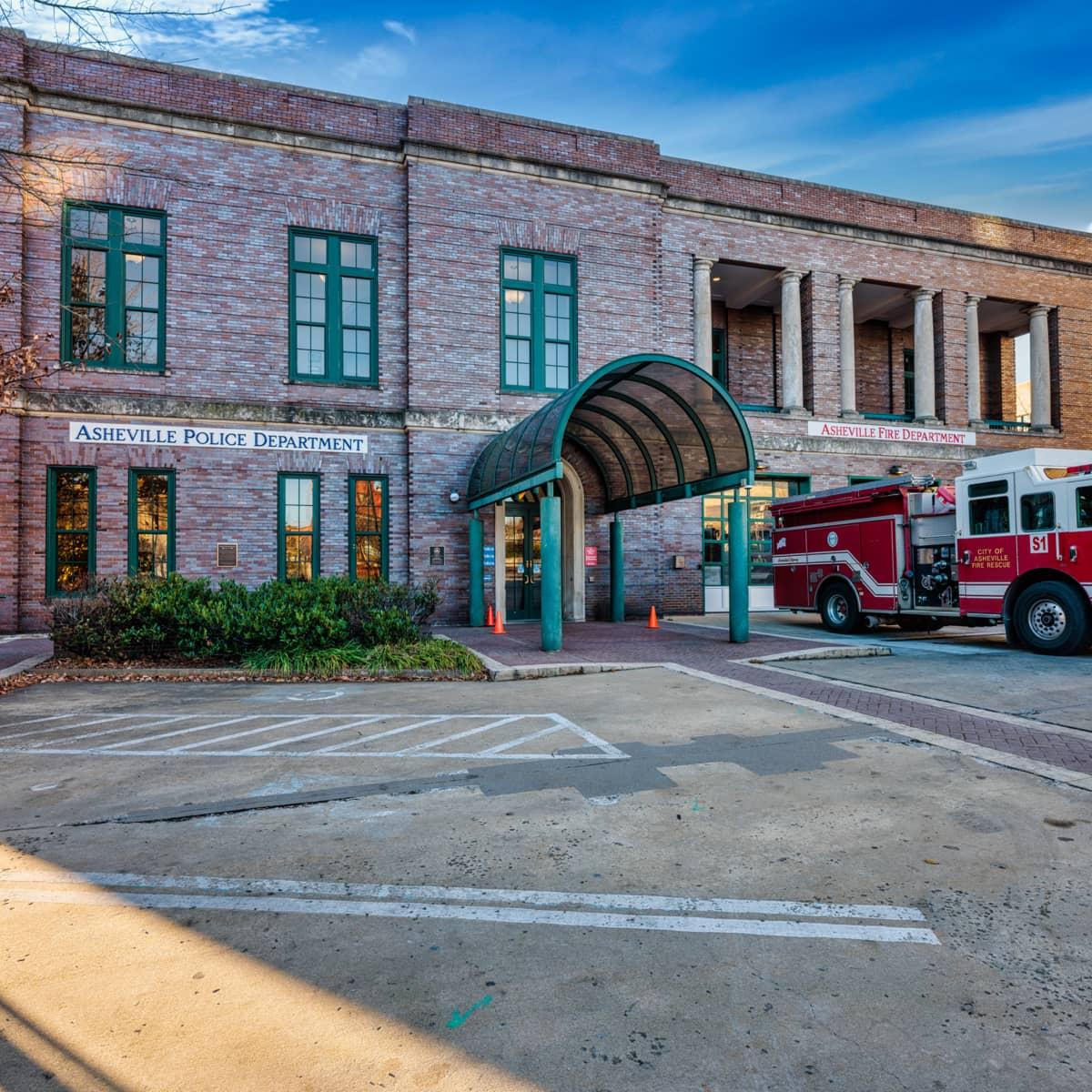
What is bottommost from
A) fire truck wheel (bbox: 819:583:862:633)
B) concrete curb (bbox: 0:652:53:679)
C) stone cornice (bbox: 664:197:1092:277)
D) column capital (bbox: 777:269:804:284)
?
concrete curb (bbox: 0:652:53:679)

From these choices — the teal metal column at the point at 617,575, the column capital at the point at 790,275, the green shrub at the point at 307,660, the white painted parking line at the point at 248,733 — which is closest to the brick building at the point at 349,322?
the column capital at the point at 790,275

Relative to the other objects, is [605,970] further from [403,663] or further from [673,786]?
[403,663]

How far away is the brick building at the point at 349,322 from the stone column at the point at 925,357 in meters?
3.10

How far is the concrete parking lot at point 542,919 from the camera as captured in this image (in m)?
2.45

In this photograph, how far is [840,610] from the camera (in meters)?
16.5

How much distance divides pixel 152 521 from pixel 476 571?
6893 millimetres

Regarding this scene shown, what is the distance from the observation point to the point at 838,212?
21.9 meters

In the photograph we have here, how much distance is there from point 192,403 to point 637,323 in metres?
10.6

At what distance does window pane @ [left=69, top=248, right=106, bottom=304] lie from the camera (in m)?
15.6

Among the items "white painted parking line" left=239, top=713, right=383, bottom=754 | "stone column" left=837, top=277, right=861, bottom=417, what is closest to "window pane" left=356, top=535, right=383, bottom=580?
"white painted parking line" left=239, top=713, right=383, bottom=754

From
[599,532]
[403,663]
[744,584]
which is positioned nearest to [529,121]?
[599,532]

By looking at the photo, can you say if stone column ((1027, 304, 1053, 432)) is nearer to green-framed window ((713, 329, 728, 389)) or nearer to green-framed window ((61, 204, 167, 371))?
green-framed window ((713, 329, 728, 389))

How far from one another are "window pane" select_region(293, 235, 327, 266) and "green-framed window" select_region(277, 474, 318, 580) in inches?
194

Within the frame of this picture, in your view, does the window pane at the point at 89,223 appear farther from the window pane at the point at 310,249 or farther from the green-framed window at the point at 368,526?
the green-framed window at the point at 368,526
